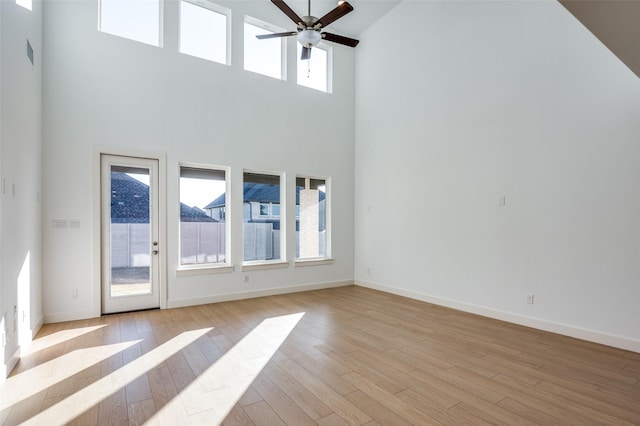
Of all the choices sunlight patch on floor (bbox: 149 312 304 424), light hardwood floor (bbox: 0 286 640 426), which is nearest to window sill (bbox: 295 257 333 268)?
light hardwood floor (bbox: 0 286 640 426)

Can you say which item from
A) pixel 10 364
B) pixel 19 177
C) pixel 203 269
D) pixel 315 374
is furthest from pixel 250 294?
pixel 19 177

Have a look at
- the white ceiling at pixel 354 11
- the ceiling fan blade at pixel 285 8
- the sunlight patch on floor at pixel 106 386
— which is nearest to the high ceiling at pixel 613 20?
the ceiling fan blade at pixel 285 8

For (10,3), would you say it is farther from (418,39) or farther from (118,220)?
(418,39)

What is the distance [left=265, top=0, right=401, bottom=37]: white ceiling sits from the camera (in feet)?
19.5

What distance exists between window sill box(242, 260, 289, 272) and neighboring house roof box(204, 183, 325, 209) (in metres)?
1.19

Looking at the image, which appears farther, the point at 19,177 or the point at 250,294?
the point at 250,294

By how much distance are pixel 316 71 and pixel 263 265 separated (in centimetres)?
430

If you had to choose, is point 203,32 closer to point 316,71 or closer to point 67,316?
point 316,71

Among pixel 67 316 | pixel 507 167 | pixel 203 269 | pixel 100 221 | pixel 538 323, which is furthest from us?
pixel 203 269

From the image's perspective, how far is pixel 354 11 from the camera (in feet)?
20.7

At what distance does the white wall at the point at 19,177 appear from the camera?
2.84 metres

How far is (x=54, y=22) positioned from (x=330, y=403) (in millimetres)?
5754

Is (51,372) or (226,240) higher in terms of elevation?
(226,240)

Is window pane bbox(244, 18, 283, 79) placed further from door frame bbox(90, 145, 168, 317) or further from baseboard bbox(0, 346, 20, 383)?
baseboard bbox(0, 346, 20, 383)
